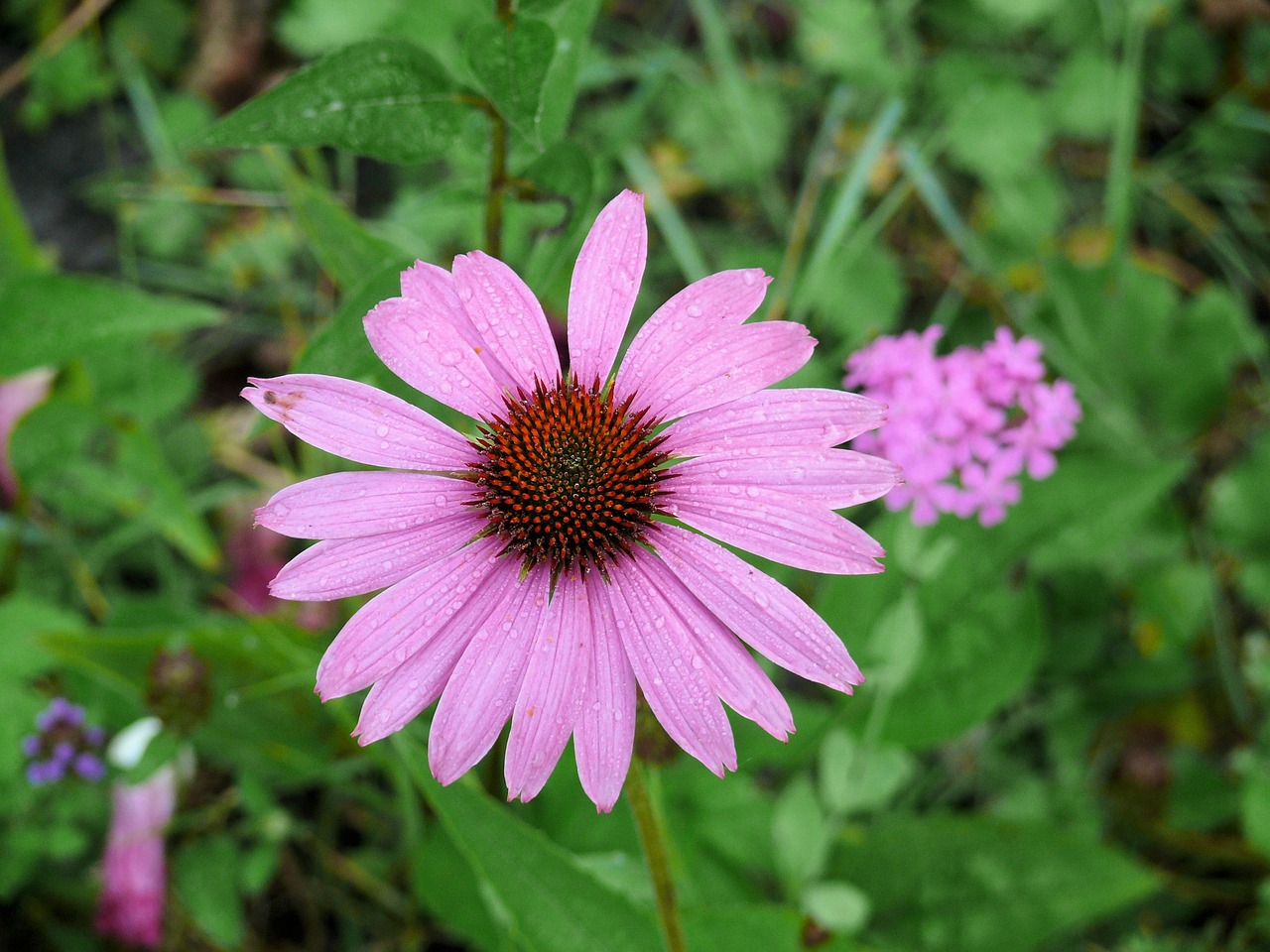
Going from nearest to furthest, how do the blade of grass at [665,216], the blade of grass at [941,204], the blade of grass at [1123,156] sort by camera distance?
1. the blade of grass at [1123,156]
2. the blade of grass at [665,216]
3. the blade of grass at [941,204]

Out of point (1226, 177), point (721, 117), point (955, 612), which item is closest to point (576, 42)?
point (955, 612)

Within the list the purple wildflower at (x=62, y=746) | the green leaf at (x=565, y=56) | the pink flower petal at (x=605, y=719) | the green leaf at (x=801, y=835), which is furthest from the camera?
the purple wildflower at (x=62, y=746)

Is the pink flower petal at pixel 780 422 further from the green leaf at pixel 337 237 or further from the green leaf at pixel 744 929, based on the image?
the green leaf at pixel 744 929

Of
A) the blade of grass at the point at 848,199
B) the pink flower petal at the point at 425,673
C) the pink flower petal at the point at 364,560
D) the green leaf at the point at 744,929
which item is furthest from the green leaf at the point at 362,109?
the green leaf at the point at 744,929

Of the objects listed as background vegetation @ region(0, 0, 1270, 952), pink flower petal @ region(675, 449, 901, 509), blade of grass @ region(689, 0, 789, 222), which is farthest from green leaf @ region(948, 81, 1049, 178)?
pink flower petal @ region(675, 449, 901, 509)

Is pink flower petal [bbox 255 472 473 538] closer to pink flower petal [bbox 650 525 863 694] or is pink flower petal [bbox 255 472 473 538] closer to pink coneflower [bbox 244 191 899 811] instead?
pink coneflower [bbox 244 191 899 811]

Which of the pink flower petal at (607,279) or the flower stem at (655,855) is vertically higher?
the pink flower petal at (607,279)

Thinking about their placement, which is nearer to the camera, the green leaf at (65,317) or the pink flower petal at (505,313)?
the pink flower petal at (505,313)

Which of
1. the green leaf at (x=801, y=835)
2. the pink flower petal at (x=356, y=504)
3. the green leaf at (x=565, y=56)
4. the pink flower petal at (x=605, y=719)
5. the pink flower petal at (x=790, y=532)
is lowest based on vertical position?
the green leaf at (x=801, y=835)
